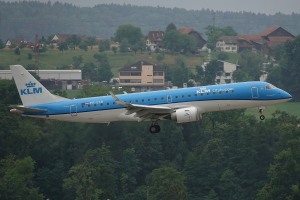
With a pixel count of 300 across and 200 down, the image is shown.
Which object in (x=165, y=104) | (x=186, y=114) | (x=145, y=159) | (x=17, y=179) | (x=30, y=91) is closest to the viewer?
(x=186, y=114)

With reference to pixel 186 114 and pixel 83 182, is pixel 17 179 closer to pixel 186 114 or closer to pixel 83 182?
pixel 83 182

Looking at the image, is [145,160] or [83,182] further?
[145,160]

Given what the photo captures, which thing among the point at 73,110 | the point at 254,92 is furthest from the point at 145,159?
the point at 254,92

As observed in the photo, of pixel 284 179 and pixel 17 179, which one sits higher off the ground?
pixel 17 179

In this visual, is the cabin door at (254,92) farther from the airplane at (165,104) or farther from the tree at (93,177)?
the tree at (93,177)

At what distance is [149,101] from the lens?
292ft

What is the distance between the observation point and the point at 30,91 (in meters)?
94.4

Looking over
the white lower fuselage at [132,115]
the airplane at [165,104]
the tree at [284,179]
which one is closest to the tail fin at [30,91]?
the airplane at [165,104]

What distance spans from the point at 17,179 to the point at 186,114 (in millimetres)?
44864

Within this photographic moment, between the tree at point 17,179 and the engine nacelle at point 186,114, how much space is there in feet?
139

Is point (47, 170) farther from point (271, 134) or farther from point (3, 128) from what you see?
point (271, 134)

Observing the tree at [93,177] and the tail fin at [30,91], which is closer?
the tail fin at [30,91]

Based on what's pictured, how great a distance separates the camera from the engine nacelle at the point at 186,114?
3418 inches

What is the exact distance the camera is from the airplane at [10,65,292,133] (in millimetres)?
87750
